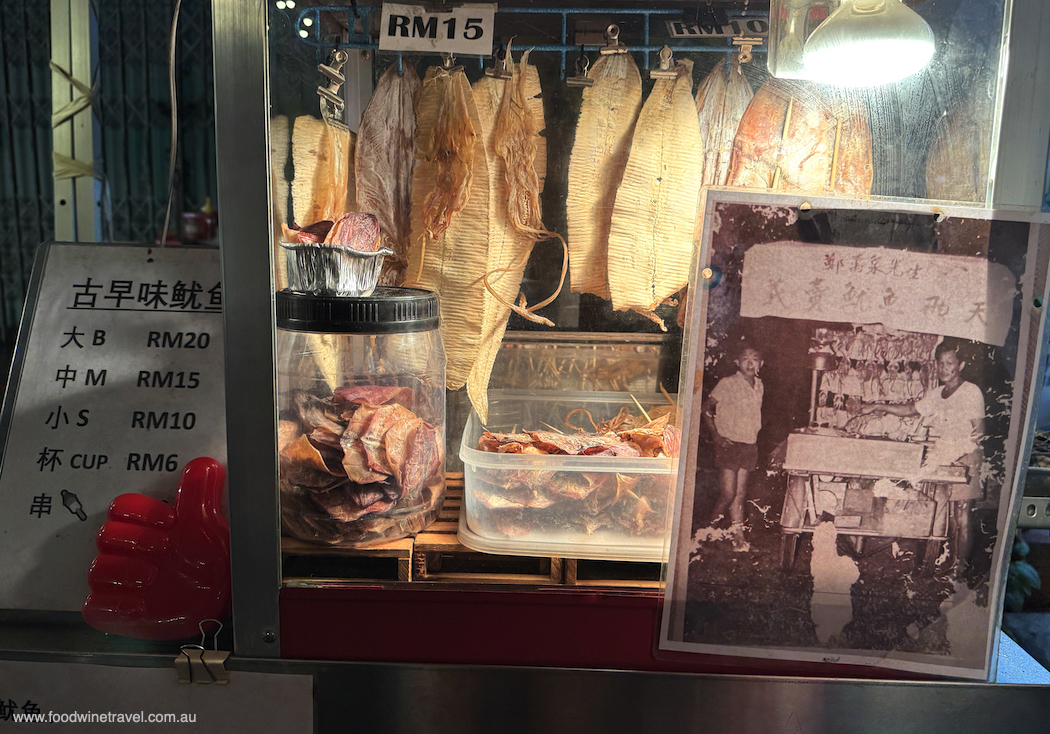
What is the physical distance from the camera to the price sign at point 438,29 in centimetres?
99

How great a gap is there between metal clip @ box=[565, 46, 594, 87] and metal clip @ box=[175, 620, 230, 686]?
0.98 m

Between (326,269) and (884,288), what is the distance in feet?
2.47

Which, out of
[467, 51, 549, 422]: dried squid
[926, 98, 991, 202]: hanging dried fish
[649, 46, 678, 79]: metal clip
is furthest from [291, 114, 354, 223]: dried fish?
[926, 98, 991, 202]: hanging dried fish

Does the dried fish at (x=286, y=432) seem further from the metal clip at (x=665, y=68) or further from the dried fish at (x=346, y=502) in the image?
the metal clip at (x=665, y=68)

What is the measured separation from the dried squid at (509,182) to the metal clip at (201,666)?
57 cm

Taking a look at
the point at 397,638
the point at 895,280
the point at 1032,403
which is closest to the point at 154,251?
the point at 397,638

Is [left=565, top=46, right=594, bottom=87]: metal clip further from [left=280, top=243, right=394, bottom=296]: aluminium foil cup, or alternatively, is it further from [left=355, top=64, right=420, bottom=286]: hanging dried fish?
[left=280, top=243, right=394, bottom=296]: aluminium foil cup

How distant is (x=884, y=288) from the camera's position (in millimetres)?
891

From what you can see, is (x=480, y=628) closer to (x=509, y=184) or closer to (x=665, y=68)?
(x=509, y=184)

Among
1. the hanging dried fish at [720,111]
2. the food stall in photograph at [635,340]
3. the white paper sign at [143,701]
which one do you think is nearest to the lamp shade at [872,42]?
the food stall in photograph at [635,340]

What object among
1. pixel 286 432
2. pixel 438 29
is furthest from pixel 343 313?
pixel 438 29

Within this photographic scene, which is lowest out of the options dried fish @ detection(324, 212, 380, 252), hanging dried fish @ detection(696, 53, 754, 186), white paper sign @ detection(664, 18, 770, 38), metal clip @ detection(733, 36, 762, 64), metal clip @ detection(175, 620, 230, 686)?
metal clip @ detection(175, 620, 230, 686)

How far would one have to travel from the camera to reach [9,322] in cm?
451

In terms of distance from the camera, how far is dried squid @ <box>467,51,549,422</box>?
1.04m
